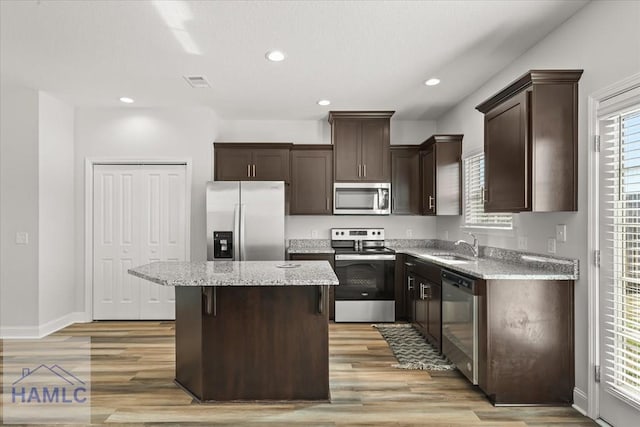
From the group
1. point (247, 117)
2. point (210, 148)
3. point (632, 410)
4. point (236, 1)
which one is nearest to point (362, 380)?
point (632, 410)

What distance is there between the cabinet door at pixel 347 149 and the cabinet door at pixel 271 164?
Answer: 2.20ft

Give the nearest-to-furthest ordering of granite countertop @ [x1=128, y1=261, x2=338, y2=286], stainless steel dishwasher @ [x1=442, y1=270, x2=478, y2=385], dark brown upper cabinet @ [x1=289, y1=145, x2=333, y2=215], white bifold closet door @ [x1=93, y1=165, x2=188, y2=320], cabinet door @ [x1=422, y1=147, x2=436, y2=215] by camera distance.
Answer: granite countertop @ [x1=128, y1=261, x2=338, y2=286] → stainless steel dishwasher @ [x1=442, y1=270, x2=478, y2=385] → cabinet door @ [x1=422, y1=147, x2=436, y2=215] → white bifold closet door @ [x1=93, y1=165, x2=188, y2=320] → dark brown upper cabinet @ [x1=289, y1=145, x2=333, y2=215]

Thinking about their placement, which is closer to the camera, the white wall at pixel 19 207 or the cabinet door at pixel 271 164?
the white wall at pixel 19 207

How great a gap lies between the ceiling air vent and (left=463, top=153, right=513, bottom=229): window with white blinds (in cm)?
295

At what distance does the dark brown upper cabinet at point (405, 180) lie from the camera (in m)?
5.40

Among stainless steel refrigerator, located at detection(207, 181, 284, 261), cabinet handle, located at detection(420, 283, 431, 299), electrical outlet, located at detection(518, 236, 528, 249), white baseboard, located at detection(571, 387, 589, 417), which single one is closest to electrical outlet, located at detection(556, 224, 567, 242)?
electrical outlet, located at detection(518, 236, 528, 249)

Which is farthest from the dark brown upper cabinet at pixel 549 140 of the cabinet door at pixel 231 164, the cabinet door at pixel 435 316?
the cabinet door at pixel 231 164

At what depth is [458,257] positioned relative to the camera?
4.33 m

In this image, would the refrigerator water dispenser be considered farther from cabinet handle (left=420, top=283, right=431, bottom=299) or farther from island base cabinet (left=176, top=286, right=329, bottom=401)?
cabinet handle (left=420, top=283, right=431, bottom=299)

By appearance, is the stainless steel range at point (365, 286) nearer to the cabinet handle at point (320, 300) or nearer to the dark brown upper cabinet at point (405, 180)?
the dark brown upper cabinet at point (405, 180)

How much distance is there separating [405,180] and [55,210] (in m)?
4.29

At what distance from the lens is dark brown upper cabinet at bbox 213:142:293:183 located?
204 inches

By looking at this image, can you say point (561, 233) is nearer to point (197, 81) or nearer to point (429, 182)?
point (429, 182)

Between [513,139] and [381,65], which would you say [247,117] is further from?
[513,139]
